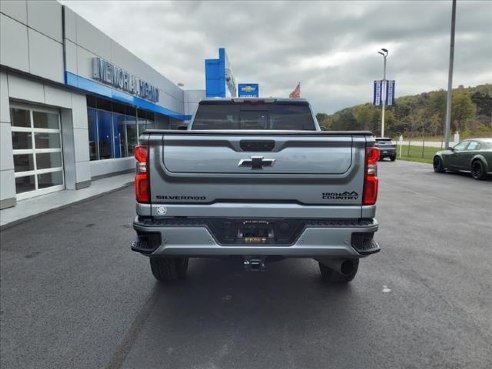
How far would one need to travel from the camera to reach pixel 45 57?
10977 millimetres

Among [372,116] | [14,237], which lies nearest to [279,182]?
[14,237]

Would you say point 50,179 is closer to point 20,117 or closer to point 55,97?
point 20,117

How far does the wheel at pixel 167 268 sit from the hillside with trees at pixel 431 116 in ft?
227

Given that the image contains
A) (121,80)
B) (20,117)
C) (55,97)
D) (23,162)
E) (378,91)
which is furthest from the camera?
(378,91)

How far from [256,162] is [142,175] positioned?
994mm

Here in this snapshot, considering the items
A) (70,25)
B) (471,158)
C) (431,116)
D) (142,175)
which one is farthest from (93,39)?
(431,116)

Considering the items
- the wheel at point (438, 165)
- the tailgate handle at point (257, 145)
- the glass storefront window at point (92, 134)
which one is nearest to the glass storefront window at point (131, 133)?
the glass storefront window at point (92, 134)

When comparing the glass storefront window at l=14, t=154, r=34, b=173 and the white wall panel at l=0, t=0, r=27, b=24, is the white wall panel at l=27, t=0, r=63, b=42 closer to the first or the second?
the white wall panel at l=0, t=0, r=27, b=24

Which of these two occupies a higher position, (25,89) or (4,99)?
(25,89)

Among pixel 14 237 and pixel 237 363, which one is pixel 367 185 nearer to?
pixel 237 363

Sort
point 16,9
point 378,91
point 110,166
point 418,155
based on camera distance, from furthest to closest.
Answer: point 378,91
point 418,155
point 110,166
point 16,9

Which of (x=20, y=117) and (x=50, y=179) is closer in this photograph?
(x=20, y=117)

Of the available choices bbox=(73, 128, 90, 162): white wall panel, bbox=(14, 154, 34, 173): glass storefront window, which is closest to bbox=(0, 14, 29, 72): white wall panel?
bbox=(14, 154, 34, 173): glass storefront window

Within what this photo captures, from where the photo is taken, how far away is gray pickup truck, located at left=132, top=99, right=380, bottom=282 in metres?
3.40
